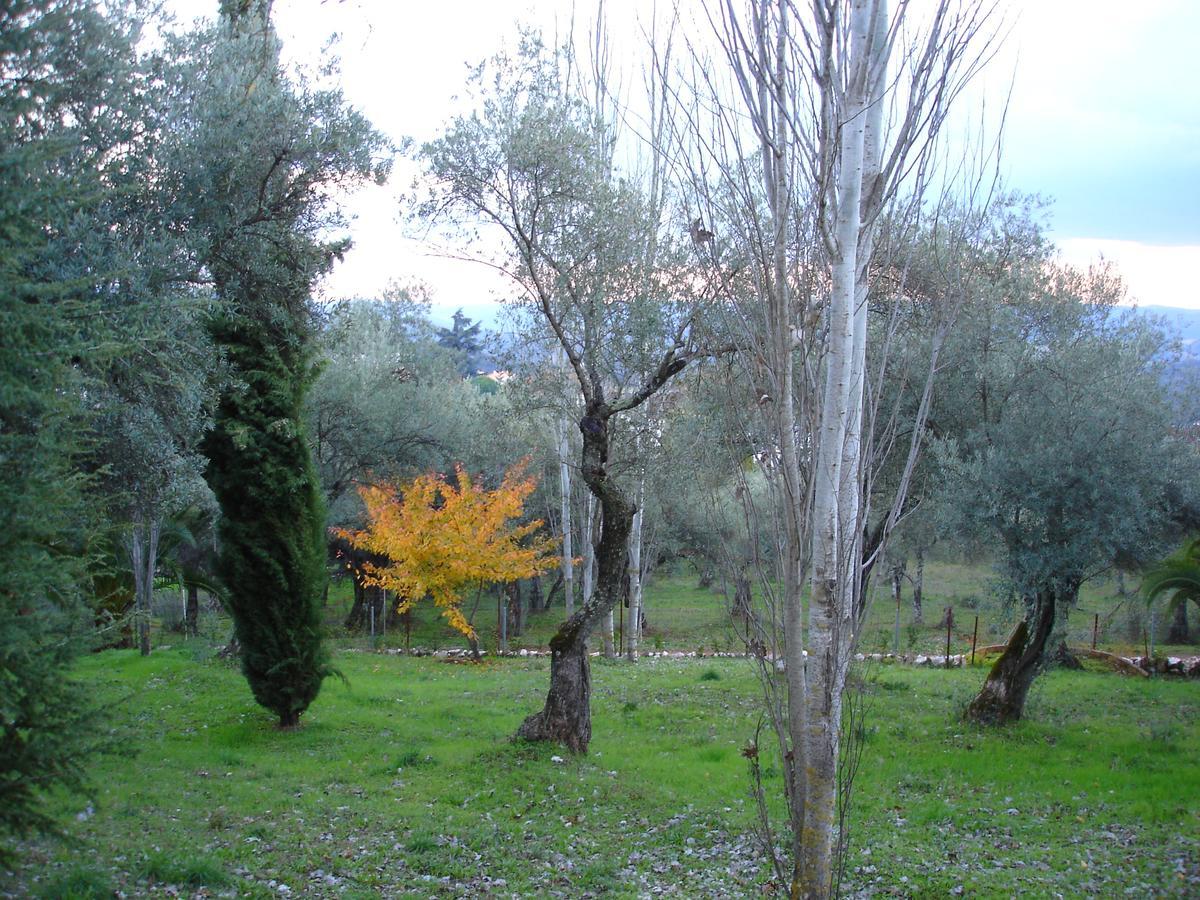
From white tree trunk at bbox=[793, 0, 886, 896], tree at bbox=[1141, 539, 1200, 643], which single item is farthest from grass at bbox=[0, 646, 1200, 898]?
tree at bbox=[1141, 539, 1200, 643]

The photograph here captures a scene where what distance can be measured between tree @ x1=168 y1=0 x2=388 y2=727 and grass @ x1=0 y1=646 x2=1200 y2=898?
5.33 feet

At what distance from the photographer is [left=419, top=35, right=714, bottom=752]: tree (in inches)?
411

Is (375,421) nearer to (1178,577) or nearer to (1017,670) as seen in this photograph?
(1017,670)

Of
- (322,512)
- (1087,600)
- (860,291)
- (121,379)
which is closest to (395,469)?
(322,512)

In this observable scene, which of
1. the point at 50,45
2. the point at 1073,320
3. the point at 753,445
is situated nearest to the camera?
the point at 753,445

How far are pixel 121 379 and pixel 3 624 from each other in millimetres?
3572

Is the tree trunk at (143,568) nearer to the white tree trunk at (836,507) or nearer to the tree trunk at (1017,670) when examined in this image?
the tree trunk at (1017,670)

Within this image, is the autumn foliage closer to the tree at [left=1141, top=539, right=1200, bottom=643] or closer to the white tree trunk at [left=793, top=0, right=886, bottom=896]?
the tree at [left=1141, top=539, right=1200, bottom=643]

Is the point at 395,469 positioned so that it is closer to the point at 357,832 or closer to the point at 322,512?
the point at 322,512

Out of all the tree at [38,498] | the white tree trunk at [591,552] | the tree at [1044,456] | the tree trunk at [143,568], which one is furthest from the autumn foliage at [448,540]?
the tree at [38,498]

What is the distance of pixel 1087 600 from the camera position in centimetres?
2908

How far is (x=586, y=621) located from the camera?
10.6 m

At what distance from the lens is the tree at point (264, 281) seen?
815cm

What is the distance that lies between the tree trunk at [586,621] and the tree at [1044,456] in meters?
4.55
